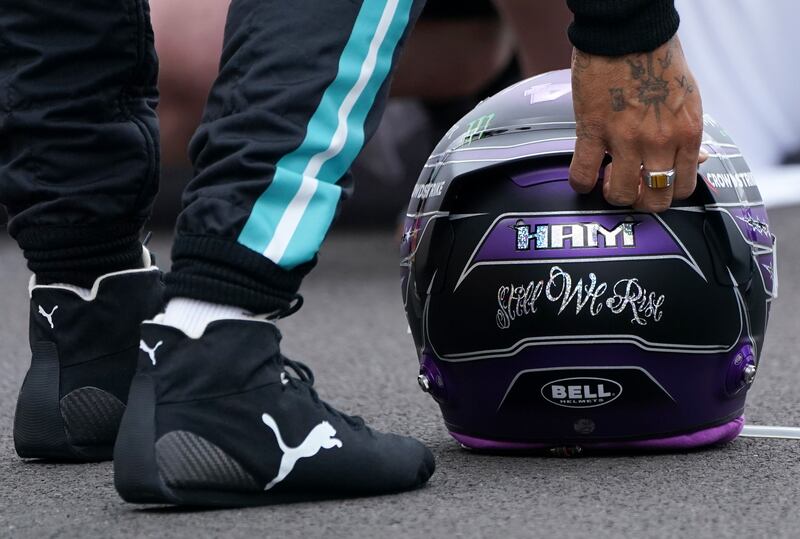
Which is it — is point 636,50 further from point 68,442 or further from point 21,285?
point 21,285

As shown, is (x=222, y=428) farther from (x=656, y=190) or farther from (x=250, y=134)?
(x=656, y=190)

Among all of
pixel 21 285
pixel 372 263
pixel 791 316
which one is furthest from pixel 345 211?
pixel 791 316

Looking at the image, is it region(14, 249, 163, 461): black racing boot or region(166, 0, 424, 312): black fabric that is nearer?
region(166, 0, 424, 312): black fabric

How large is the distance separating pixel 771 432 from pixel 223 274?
0.74m

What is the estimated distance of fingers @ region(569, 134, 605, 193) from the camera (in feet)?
4.06

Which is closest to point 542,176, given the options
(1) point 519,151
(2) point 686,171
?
(1) point 519,151

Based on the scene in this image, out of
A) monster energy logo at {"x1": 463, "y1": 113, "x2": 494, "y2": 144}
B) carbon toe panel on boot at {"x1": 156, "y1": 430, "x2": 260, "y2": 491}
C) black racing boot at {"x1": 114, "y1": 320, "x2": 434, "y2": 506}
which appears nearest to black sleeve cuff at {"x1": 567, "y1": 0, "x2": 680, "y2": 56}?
monster energy logo at {"x1": 463, "y1": 113, "x2": 494, "y2": 144}

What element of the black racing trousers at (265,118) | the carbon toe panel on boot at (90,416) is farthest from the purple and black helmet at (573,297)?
the carbon toe panel on boot at (90,416)

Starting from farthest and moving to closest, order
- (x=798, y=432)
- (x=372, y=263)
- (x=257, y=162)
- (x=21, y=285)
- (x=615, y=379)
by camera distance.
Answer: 1. (x=372, y=263)
2. (x=21, y=285)
3. (x=798, y=432)
4. (x=615, y=379)
5. (x=257, y=162)

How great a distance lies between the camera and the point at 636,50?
1.16 m

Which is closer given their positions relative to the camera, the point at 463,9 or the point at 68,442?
the point at 68,442

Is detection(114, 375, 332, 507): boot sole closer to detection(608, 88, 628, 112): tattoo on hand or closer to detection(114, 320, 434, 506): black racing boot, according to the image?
detection(114, 320, 434, 506): black racing boot

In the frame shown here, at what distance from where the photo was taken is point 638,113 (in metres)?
1.18

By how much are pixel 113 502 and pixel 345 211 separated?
10.8 ft
